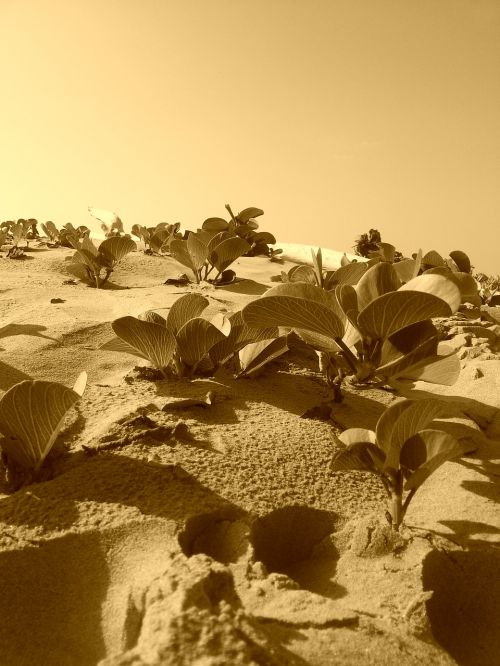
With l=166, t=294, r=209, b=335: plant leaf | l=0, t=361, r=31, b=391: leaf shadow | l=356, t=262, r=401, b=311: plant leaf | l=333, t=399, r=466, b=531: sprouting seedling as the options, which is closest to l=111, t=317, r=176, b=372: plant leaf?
l=166, t=294, r=209, b=335: plant leaf

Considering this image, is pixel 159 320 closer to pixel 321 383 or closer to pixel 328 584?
pixel 321 383

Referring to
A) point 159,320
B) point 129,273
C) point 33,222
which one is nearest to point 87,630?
point 159,320

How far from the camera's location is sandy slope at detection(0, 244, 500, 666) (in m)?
0.77

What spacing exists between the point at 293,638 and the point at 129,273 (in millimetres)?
3391

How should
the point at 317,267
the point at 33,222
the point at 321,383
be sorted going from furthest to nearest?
the point at 33,222 < the point at 317,267 < the point at 321,383

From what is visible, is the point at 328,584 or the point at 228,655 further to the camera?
the point at 328,584

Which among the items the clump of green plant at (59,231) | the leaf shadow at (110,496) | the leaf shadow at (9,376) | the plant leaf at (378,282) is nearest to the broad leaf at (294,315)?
Answer: the plant leaf at (378,282)

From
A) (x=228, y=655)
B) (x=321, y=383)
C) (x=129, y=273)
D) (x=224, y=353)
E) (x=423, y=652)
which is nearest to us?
(x=228, y=655)

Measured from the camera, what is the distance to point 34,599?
2.93 ft

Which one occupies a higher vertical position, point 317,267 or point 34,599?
point 317,267

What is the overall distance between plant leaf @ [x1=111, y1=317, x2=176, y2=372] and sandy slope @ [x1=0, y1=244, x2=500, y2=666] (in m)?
0.10

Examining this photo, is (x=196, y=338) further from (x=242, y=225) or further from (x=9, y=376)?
(x=242, y=225)

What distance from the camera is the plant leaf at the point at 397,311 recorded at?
1138 mm

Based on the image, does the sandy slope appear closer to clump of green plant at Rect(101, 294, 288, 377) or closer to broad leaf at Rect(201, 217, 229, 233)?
clump of green plant at Rect(101, 294, 288, 377)
